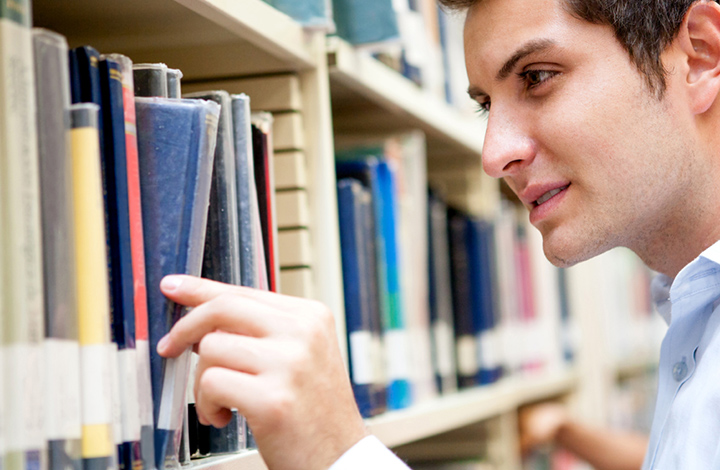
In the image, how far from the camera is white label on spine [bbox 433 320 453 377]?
1414 mm

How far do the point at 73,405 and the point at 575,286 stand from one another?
80.6 inches

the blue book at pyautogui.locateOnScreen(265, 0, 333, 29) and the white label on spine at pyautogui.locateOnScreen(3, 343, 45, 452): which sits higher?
the blue book at pyautogui.locateOnScreen(265, 0, 333, 29)

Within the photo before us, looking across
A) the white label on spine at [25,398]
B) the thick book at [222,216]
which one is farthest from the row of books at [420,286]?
the white label on spine at [25,398]

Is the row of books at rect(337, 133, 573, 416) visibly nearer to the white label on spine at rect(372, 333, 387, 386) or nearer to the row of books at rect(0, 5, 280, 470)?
the white label on spine at rect(372, 333, 387, 386)

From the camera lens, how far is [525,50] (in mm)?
936

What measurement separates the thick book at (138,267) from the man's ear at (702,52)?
70 cm

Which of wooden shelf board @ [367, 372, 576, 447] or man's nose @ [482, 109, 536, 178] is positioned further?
wooden shelf board @ [367, 372, 576, 447]

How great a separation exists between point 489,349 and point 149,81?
1.11 metres

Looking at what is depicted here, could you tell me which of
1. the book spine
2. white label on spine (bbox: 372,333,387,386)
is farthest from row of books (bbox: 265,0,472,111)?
white label on spine (bbox: 372,333,387,386)

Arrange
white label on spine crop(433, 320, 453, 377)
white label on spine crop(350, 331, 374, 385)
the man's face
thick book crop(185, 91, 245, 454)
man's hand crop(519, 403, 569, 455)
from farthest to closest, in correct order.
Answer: man's hand crop(519, 403, 569, 455), white label on spine crop(433, 320, 453, 377), white label on spine crop(350, 331, 374, 385), the man's face, thick book crop(185, 91, 245, 454)

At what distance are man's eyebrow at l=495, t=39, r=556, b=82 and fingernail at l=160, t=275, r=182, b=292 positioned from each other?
537 mm

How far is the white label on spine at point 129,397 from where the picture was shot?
59cm

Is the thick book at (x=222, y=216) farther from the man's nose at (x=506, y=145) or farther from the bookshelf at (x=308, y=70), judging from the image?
the man's nose at (x=506, y=145)

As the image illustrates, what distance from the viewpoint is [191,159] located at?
0.65m
